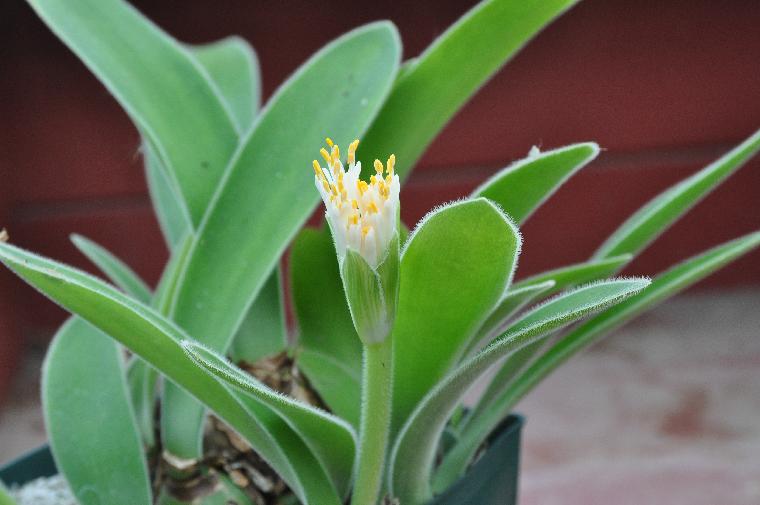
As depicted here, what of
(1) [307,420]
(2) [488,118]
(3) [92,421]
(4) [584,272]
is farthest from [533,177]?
(2) [488,118]

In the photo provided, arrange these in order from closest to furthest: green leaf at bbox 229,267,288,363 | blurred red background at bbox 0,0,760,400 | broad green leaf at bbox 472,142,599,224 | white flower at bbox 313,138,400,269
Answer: white flower at bbox 313,138,400,269
broad green leaf at bbox 472,142,599,224
green leaf at bbox 229,267,288,363
blurred red background at bbox 0,0,760,400

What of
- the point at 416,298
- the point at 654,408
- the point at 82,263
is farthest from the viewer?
the point at 82,263

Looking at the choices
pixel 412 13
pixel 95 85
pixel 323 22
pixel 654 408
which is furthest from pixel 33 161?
pixel 654 408

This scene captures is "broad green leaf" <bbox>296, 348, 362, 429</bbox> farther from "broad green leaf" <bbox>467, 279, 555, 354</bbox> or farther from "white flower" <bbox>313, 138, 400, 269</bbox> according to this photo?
"white flower" <bbox>313, 138, 400, 269</bbox>

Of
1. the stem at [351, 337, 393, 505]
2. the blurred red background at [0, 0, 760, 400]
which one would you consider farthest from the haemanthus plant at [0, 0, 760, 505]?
the blurred red background at [0, 0, 760, 400]

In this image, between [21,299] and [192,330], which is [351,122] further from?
[21,299]

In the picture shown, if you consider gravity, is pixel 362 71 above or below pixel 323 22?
below
